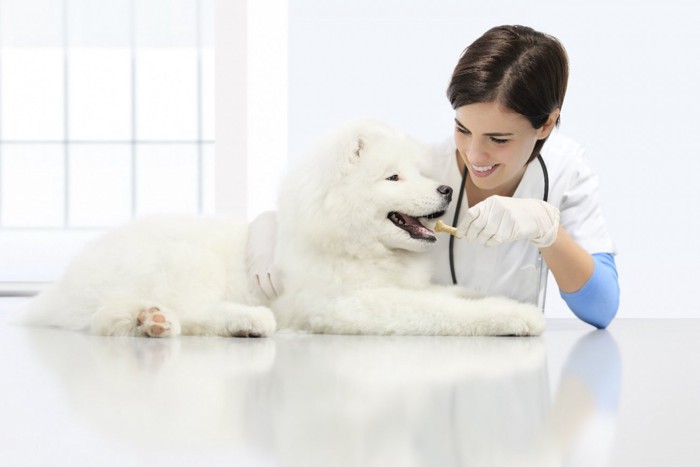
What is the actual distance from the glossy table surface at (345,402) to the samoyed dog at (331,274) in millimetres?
68

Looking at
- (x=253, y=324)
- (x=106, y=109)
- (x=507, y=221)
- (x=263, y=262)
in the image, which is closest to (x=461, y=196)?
(x=507, y=221)

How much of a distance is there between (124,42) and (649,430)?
18.8ft

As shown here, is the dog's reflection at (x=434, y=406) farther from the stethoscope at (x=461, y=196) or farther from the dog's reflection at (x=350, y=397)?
the stethoscope at (x=461, y=196)

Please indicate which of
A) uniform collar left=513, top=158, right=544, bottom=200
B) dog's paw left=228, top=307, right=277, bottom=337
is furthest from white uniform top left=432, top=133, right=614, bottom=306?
dog's paw left=228, top=307, right=277, bottom=337

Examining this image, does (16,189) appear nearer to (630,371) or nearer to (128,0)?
(128,0)

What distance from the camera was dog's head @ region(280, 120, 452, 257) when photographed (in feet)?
7.36

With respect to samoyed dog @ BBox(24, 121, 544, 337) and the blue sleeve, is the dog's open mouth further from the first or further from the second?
the blue sleeve

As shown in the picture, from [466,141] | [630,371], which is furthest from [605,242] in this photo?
[630,371]

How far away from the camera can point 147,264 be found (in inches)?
91.5

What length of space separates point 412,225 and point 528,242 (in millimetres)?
459

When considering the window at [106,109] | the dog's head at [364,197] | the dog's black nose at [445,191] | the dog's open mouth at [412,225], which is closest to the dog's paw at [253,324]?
the dog's head at [364,197]

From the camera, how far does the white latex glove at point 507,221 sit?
2213mm

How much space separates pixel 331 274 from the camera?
229 cm

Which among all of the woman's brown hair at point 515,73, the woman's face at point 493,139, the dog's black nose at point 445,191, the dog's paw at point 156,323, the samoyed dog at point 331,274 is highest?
the woman's brown hair at point 515,73
